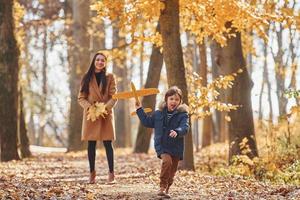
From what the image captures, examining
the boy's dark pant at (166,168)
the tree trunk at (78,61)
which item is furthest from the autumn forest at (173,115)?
the tree trunk at (78,61)

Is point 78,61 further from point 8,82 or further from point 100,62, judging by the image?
point 100,62

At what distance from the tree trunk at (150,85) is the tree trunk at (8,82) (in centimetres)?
488

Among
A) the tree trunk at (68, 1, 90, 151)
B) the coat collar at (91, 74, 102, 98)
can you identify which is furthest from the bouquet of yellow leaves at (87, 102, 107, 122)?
the tree trunk at (68, 1, 90, 151)

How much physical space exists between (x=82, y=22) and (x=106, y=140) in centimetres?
1313

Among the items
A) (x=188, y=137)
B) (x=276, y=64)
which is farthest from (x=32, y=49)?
(x=188, y=137)

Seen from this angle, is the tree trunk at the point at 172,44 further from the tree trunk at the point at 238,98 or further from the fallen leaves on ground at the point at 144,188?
the tree trunk at the point at 238,98

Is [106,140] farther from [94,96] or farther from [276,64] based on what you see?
[276,64]

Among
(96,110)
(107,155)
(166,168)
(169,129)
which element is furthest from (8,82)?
(166,168)

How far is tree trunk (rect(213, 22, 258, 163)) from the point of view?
13.5 meters

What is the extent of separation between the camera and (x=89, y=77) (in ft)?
31.6

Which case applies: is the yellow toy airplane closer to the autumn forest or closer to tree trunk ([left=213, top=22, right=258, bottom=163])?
the autumn forest

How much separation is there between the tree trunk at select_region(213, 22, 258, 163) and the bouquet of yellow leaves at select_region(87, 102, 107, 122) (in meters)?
5.03

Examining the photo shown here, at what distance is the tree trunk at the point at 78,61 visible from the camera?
21.8 m

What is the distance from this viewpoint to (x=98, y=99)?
378 inches
